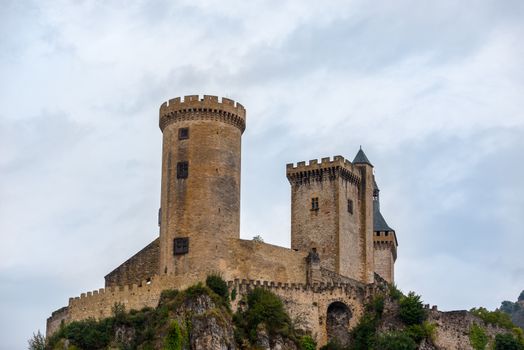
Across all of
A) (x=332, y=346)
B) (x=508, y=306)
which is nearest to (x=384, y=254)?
(x=332, y=346)

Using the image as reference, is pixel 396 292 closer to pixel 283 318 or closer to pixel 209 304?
pixel 283 318

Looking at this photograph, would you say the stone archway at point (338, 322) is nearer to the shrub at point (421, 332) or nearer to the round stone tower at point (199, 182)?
the shrub at point (421, 332)

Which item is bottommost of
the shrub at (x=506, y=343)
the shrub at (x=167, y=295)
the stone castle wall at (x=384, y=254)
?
the shrub at (x=506, y=343)

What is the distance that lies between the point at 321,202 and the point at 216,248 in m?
12.1

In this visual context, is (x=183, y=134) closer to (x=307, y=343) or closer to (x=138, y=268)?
(x=138, y=268)

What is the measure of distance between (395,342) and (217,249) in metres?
12.7

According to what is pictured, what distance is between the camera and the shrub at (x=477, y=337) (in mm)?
74938

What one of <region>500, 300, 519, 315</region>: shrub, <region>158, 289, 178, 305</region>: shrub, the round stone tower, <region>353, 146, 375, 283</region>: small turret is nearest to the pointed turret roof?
<region>353, 146, 375, 283</region>: small turret

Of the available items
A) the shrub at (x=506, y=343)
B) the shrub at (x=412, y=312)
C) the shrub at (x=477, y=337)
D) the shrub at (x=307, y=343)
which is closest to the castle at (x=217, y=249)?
the shrub at (x=307, y=343)

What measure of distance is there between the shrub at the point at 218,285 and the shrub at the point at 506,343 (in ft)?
60.5

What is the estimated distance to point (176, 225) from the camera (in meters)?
75.0

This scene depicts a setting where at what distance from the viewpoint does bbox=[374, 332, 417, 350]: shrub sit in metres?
71.5

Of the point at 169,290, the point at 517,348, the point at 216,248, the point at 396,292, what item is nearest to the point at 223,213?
the point at 216,248

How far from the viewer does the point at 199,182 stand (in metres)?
75.4
